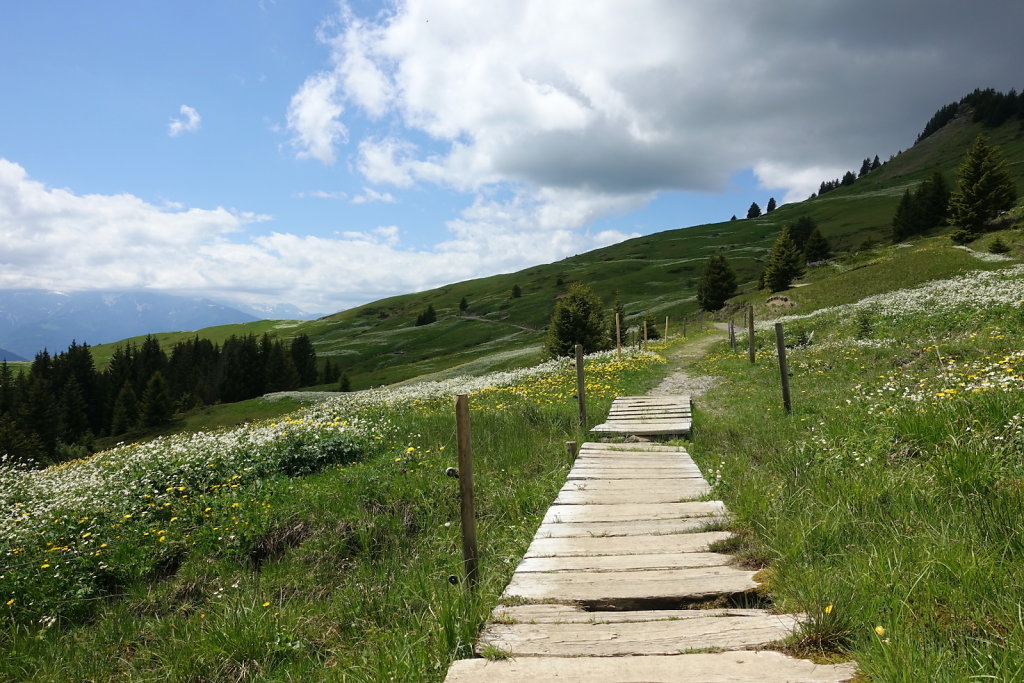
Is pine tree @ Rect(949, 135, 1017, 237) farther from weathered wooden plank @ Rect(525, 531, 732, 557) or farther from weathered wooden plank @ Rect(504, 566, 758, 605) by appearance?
weathered wooden plank @ Rect(504, 566, 758, 605)

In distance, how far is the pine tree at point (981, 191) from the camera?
49250 millimetres

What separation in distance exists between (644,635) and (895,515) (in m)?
2.84

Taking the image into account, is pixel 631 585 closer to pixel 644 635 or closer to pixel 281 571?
pixel 644 635

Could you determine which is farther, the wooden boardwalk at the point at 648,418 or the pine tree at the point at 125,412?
the pine tree at the point at 125,412

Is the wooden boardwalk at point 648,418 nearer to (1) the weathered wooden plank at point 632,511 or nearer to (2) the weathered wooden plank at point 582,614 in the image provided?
(1) the weathered wooden plank at point 632,511

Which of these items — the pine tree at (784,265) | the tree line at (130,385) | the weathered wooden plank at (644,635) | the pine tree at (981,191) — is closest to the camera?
the weathered wooden plank at (644,635)

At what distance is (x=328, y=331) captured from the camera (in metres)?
172

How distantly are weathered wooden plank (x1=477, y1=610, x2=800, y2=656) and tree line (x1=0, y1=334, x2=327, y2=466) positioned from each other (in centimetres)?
7186

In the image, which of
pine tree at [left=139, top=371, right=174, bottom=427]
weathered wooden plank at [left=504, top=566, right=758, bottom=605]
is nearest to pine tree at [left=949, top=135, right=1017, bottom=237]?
weathered wooden plank at [left=504, top=566, right=758, bottom=605]

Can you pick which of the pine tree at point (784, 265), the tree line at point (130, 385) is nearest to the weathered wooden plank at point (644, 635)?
the pine tree at point (784, 265)

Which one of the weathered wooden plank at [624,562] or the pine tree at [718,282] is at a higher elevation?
the pine tree at [718,282]

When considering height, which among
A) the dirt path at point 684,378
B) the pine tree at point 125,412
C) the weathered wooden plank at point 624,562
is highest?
the weathered wooden plank at point 624,562

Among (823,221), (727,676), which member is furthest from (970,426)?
(823,221)

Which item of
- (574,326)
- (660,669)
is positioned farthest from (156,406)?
(660,669)
